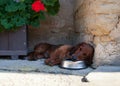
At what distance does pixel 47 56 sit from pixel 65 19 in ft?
2.32

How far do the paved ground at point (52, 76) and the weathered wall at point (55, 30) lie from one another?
84 cm

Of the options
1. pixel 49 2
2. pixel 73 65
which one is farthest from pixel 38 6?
pixel 73 65

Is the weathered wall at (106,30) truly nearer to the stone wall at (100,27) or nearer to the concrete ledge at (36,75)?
the stone wall at (100,27)

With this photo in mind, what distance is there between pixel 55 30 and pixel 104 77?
1.45m

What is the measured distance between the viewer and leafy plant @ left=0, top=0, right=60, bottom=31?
2.83m

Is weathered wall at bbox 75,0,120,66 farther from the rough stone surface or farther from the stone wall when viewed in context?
the rough stone surface

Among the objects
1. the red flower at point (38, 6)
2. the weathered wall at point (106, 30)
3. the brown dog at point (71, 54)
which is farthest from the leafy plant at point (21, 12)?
the weathered wall at point (106, 30)

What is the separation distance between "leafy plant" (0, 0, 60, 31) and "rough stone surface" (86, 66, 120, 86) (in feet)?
3.03

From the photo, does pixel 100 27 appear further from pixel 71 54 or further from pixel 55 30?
pixel 55 30

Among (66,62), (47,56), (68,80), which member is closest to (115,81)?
(68,80)

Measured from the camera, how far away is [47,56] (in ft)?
10.1

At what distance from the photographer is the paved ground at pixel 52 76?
7.20 ft

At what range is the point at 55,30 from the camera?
140 inches

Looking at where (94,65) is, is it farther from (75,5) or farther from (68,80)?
(75,5)
